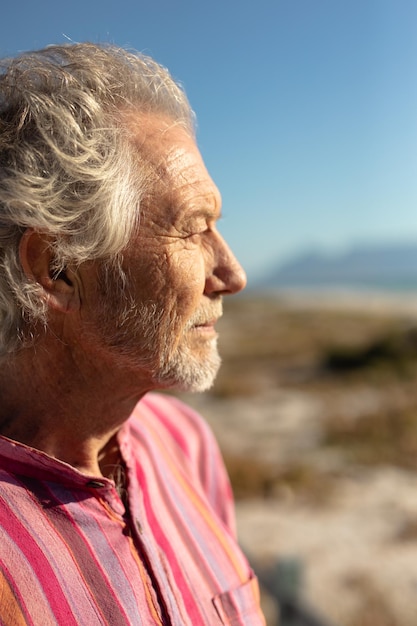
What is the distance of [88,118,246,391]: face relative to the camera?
160cm

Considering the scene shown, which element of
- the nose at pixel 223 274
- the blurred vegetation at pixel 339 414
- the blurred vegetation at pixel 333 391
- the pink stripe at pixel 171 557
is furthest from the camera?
the blurred vegetation at pixel 333 391

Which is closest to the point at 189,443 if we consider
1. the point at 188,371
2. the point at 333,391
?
the point at 188,371

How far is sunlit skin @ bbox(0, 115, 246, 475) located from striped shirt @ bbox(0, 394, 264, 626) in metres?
0.13

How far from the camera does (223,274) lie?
5.79 feet

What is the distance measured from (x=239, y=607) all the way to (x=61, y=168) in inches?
46.5

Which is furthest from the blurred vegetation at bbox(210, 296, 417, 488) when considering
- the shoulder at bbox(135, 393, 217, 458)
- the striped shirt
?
the striped shirt

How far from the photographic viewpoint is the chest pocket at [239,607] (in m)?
1.66

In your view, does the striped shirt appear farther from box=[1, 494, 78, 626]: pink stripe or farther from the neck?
the neck

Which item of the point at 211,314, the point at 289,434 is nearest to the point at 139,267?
the point at 211,314

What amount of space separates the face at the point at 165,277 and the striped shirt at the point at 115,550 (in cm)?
29

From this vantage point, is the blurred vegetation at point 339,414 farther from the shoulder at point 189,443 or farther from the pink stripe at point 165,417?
the pink stripe at point 165,417

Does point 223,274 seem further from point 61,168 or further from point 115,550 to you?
point 115,550

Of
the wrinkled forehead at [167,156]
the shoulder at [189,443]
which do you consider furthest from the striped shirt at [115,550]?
the wrinkled forehead at [167,156]

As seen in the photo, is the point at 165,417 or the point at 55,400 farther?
the point at 165,417
